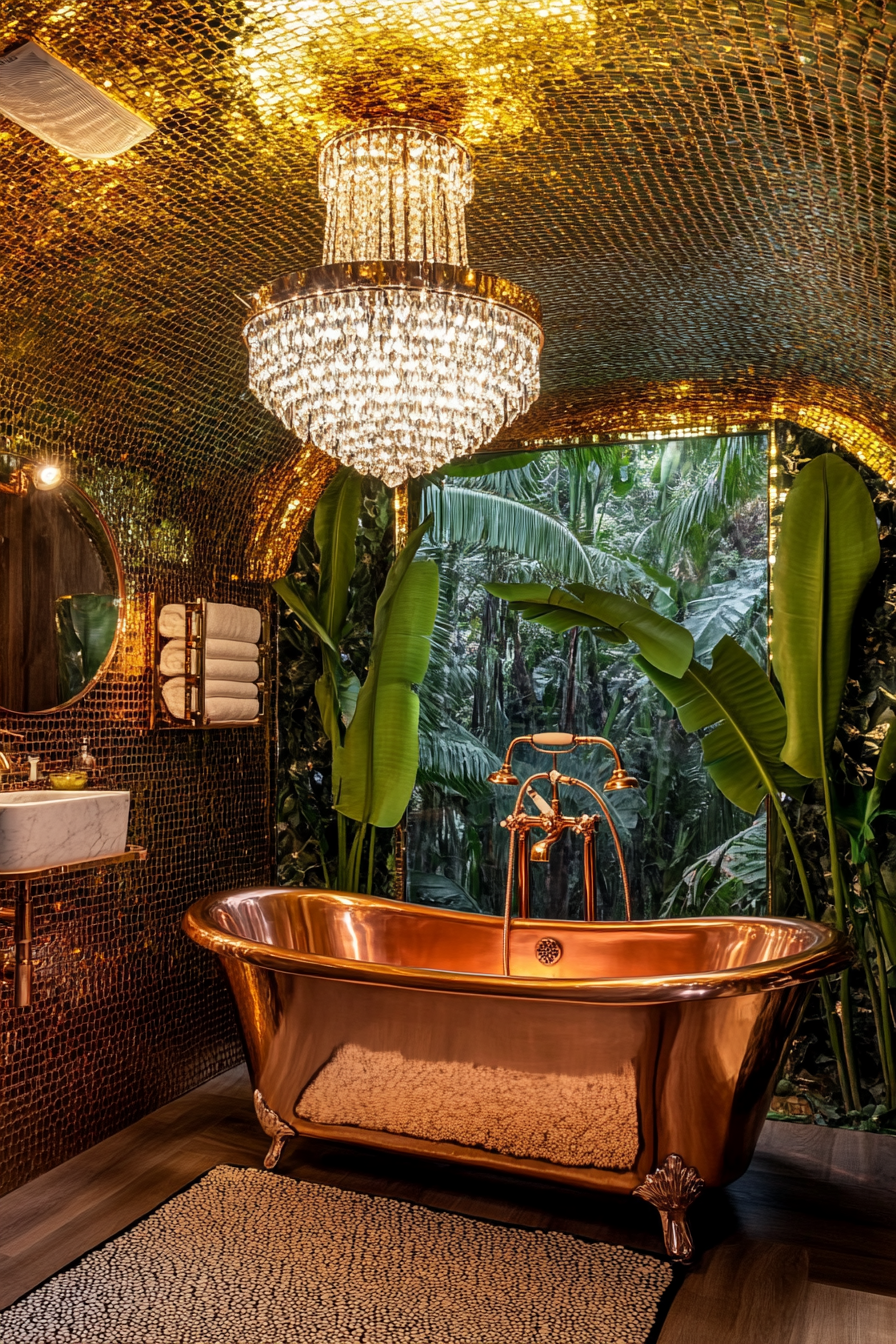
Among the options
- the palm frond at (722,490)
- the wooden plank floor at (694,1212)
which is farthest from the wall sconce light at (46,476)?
the palm frond at (722,490)

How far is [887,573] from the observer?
3.35 metres

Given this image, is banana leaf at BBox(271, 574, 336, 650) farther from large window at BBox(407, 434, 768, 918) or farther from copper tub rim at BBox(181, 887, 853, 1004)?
copper tub rim at BBox(181, 887, 853, 1004)

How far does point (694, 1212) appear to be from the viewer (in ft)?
8.82

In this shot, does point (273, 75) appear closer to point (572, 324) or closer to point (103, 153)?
point (103, 153)

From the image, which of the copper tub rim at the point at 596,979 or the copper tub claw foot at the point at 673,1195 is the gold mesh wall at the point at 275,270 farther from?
the copper tub claw foot at the point at 673,1195

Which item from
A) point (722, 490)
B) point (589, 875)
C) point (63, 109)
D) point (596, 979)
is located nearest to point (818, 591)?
point (722, 490)

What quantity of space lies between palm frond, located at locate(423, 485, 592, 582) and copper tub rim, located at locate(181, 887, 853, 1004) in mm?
1364

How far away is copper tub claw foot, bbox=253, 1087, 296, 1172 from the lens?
9.28 ft

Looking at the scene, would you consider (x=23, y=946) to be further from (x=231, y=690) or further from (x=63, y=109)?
(x=63, y=109)

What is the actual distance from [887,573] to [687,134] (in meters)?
1.77

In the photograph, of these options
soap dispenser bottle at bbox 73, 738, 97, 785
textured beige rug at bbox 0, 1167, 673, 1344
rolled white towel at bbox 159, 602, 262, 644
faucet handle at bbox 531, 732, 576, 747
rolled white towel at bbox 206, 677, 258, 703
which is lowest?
textured beige rug at bbox 0, 1167, 673, 1344

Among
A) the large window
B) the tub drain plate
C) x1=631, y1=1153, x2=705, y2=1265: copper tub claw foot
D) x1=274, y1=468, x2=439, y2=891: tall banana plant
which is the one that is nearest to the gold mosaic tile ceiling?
the large window

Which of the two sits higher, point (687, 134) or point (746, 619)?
point (687, 134)

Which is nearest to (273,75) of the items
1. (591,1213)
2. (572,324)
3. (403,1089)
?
(572,324)
